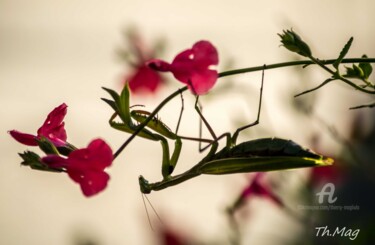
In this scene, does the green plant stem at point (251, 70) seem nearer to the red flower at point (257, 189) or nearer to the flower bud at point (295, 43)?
the flower bud at point (295, 43)

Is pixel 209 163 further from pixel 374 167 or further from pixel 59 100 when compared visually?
pixel 59 100

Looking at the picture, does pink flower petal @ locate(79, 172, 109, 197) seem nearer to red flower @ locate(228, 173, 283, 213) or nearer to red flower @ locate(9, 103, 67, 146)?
red flower @ locate(9, 103, 67, 146)

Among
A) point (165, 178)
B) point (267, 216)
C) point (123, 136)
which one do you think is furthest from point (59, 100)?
point (165, 178)

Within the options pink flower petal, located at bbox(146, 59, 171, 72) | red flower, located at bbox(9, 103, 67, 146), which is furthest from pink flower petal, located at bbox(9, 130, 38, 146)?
pink flower petal, located at bbox(146, 59, 171, 72)

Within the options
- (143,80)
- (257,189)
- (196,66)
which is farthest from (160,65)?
(257,189)

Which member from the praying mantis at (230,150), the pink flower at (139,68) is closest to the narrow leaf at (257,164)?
the praying mantis at (230,150)
